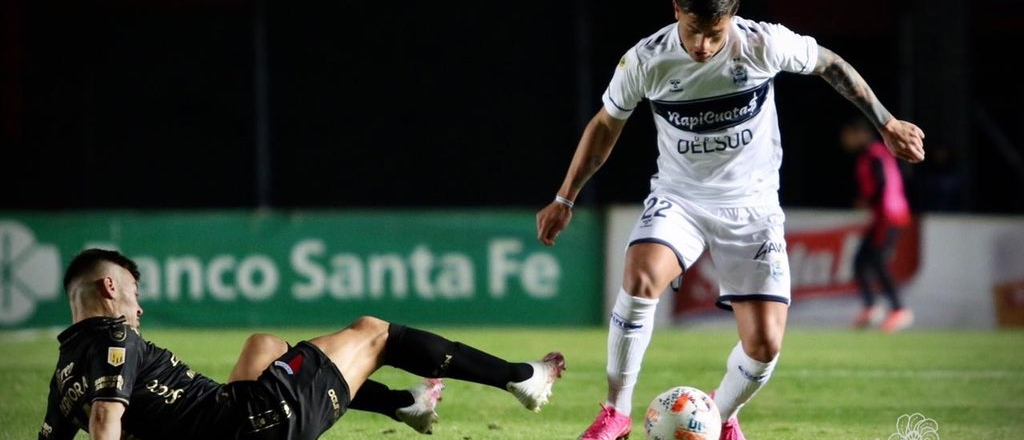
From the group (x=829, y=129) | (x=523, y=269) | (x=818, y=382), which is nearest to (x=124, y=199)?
(x=523, y=269)

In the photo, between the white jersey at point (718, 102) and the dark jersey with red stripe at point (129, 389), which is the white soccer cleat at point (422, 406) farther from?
the white jersey at point (718, 102)

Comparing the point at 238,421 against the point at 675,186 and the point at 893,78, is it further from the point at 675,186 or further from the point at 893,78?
the point at 893,78

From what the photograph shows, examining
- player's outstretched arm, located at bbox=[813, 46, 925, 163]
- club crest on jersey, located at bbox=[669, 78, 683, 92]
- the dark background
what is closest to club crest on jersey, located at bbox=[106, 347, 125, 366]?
club crest on jersey, located at bbox=[669, 78, 683, 92]

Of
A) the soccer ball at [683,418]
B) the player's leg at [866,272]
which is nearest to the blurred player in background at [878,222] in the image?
the player's leg at [866,272]

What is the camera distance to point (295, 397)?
16.1 feet

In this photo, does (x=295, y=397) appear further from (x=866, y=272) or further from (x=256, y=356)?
(x=866, y=272)

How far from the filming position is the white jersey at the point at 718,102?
227 inches

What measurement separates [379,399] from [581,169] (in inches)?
51.1

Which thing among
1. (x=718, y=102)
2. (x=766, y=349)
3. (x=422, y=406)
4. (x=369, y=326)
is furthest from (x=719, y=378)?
(x=369, y=326)

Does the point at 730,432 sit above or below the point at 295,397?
below

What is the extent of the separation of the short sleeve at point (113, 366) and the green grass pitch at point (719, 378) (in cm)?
174

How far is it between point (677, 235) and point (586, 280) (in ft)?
25.5

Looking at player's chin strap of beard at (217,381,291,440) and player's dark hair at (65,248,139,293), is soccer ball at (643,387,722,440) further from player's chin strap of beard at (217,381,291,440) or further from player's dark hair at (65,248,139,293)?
player's dark hair at (65,248,139,293)

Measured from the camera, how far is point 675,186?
19.7 ft
